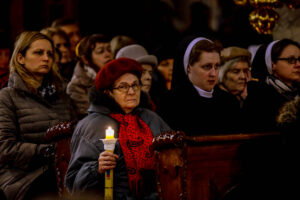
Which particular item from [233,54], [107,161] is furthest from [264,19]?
[107,161]

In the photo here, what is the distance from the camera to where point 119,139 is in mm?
3818

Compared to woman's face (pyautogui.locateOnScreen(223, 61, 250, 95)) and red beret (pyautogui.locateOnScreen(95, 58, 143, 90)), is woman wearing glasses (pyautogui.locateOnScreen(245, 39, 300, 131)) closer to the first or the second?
woman's face (pyautogui.locateOnScreen(223, 61, 250, 95))

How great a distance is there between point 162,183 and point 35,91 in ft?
6.95

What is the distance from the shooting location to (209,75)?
4.34 meters

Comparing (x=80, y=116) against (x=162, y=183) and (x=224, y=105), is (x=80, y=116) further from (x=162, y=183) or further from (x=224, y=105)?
(x=162, y=183)

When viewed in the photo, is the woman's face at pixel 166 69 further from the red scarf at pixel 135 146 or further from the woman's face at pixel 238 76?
the red scarf at pixel 135 146

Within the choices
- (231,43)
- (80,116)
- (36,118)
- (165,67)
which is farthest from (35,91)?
(231,43)

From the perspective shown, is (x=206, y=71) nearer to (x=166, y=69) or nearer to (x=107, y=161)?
(x=107, y=161)

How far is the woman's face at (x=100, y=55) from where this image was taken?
6203 millimetres

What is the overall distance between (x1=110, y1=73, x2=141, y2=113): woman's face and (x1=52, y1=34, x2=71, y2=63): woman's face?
2.86 meters

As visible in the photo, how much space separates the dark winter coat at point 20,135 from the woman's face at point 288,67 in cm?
241

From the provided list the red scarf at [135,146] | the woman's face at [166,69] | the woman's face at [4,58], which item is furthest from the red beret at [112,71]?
the woman's face at [166,69]

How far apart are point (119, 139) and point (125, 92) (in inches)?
16.4

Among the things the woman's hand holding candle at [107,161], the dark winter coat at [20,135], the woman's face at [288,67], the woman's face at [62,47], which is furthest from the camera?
the woman's face at [62,47]
